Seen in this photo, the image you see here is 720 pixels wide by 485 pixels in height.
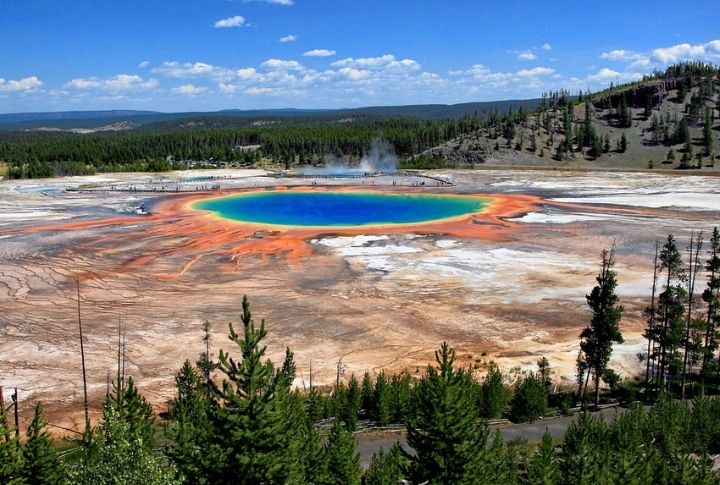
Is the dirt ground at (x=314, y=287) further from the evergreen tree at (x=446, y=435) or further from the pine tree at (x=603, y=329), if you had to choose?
the evergreen tree at (x=446, y=435)

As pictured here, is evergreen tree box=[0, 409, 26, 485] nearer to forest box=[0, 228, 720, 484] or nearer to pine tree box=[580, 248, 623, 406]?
forest box=[0, 228, 720, 484]

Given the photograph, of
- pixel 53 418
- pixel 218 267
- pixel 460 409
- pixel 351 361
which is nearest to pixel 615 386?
pixel 351 361

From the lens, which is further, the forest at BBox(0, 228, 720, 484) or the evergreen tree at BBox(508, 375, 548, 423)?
the evergreen tree at BBox(508, 375, 548, 423)

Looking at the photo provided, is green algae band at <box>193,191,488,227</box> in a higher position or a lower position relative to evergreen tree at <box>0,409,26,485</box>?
higher

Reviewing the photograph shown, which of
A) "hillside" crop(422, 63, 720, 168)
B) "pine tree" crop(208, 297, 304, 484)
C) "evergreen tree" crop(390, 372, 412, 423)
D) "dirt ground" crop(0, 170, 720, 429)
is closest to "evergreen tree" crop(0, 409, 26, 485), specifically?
"pine tree" crop(208, 297, 304, 484)

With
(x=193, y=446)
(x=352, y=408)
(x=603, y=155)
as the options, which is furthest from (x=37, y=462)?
(x=603, y=155)

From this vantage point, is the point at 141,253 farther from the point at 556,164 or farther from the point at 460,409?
the point at 556,164
